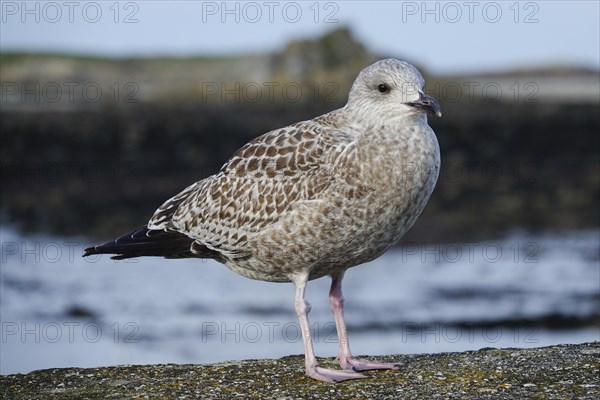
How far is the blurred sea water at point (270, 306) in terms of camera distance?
12.3 metres

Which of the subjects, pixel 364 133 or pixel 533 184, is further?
pixel 533 184

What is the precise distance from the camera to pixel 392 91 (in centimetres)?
708

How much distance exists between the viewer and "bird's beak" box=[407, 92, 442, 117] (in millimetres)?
6801

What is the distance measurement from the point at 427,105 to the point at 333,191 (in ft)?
2.82

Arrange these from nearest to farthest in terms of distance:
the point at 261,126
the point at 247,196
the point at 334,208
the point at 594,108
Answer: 1. the point at 334,208
2. the point at 247,196
3. the point at 261,126
4. the point at 594,108

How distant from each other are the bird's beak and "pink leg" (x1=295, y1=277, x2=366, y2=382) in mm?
1472

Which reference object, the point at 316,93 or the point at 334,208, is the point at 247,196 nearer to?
the point at 334,208

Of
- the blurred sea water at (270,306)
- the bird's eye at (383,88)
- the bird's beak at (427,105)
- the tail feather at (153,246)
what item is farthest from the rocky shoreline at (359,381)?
the blurred sea water at (270,306)

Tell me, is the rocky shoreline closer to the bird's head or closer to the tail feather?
the tail feather

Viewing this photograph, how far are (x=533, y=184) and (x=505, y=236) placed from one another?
6.77 m

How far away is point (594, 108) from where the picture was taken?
35.3 meters

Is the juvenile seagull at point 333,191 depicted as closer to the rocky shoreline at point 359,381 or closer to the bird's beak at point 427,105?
the bird's beak at point 427,105

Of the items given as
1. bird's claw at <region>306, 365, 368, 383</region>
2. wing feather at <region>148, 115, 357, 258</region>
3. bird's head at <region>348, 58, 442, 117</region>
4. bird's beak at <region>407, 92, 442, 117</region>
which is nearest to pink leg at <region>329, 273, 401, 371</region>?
bird's claw at <region>306, 365, 368, 383</region>

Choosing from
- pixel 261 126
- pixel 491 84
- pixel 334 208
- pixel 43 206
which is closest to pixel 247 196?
pixel 334 208
